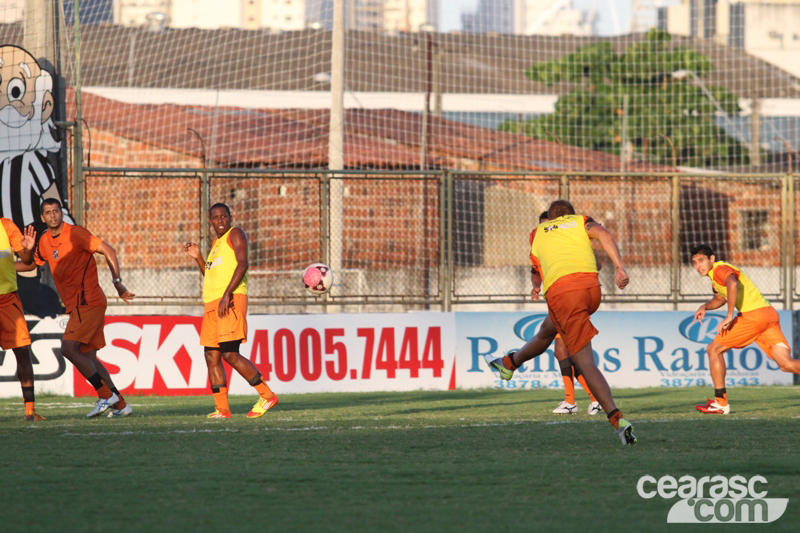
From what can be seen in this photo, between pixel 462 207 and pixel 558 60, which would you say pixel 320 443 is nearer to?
pixel 462 207

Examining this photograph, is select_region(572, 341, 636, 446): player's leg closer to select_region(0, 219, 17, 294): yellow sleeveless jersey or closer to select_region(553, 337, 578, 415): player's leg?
select_region(553, 337, 578, 415): player's leg

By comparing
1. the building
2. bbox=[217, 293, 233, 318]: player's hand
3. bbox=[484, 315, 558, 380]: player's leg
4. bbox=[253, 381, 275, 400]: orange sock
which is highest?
the building

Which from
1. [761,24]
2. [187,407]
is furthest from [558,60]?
[187,407]

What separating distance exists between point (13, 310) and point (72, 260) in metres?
0.71

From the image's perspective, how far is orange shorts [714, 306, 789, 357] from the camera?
10.7 metres

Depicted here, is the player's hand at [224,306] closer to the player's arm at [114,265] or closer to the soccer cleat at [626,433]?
the player's arm at [114,265]

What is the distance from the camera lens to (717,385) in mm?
10477

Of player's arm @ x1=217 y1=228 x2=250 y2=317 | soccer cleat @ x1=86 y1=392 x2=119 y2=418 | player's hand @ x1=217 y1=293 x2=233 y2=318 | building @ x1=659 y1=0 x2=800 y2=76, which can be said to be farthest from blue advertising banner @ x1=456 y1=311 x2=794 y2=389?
building @ x1=659 y1=0 x2=800 y2=76

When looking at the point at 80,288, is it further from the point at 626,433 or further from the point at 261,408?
the point at 626,433

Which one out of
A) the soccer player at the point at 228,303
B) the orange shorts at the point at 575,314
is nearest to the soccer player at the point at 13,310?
the soccer player at the point at 228,303

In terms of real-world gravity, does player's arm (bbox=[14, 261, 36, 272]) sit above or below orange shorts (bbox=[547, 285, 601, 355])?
above

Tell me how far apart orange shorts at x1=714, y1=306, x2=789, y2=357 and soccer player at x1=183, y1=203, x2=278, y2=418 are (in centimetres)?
478

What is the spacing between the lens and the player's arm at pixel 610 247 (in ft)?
24.9

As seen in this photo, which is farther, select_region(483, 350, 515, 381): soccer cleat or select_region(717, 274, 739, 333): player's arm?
select_region(717, 274, 739, 333): player's arm
